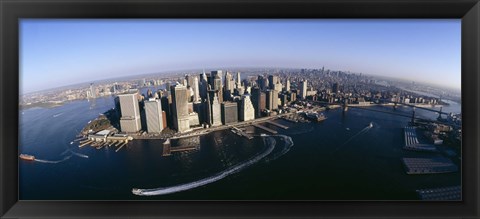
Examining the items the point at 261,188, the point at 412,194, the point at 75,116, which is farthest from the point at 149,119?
the point at 412,194

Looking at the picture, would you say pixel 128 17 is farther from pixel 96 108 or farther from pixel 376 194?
pixel 376 194

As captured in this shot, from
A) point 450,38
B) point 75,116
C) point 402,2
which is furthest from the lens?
point 75,116

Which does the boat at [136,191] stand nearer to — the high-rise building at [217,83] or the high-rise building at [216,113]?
the high-rise building at [216,113]

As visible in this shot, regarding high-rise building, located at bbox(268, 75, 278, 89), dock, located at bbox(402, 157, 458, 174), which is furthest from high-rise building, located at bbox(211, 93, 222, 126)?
dock, located at bbox(402, 157, 458, 174)

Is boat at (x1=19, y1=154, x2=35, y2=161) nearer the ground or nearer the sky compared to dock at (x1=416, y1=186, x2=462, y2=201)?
nearer the sky

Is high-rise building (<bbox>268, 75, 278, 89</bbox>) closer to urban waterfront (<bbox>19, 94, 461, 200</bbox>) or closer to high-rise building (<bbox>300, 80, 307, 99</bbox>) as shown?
high-rise building (<bbox>300, 80, 307, 99</bbox>)

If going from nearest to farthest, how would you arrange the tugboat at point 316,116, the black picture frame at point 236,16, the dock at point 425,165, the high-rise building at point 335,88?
the black picture frame at point 236,16, the dock at point 425,165, the high-rise building at point 335,88, the tugboat at point 316,116

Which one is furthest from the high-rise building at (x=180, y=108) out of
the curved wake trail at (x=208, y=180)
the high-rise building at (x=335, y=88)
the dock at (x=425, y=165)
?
the dock at (x=425, y=165)
